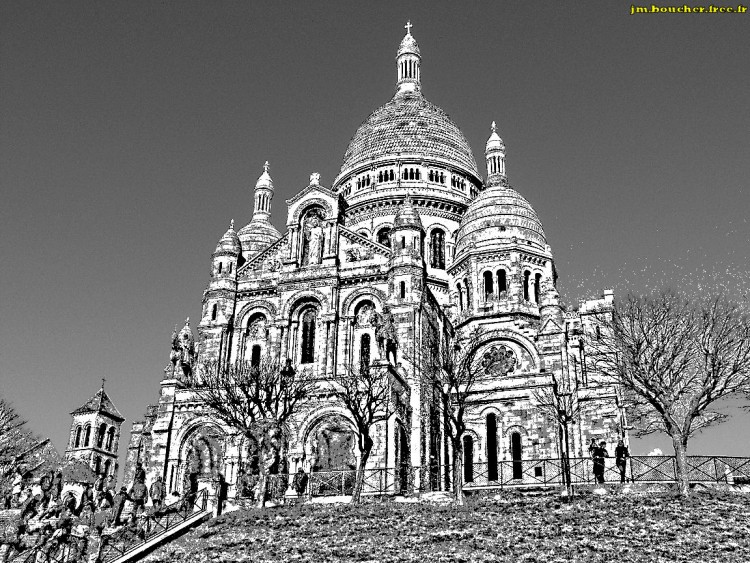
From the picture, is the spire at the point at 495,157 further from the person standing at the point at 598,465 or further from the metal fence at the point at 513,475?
the person standing at the point at 598,465

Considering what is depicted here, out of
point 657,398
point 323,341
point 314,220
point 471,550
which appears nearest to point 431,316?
point 323,341

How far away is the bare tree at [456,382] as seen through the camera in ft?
124

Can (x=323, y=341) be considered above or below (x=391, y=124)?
below

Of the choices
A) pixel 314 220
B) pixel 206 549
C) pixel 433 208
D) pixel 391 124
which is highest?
pixel 391 124

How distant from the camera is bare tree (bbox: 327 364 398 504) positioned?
3938 cm

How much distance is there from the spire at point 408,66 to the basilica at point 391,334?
24.5 meters

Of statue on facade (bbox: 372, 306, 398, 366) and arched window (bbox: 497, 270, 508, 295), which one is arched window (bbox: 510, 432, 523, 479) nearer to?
statue on facade (bbox: 372, 306, 398, 366)

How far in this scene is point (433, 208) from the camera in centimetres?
6881

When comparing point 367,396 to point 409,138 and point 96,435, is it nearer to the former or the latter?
point 409,138

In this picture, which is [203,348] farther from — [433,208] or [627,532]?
[627,532]

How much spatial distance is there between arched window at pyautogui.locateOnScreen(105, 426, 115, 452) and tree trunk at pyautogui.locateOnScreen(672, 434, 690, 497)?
189ft

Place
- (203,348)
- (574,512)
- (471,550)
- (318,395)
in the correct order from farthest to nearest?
(203,348), (318,395), (574,512), (471,550)

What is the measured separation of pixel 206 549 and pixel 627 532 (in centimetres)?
1538

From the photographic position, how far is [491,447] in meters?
50.7
